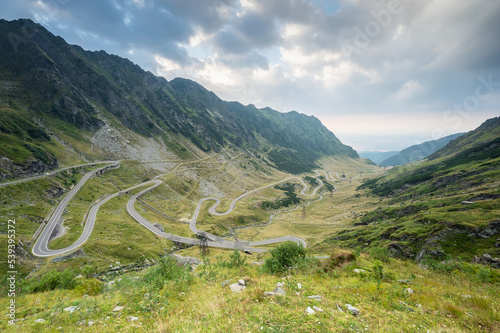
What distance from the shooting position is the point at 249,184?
636 ft

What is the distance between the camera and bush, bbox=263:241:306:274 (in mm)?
17094

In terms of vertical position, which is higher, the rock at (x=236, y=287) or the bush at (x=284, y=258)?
the rock at (x=236, y=287)

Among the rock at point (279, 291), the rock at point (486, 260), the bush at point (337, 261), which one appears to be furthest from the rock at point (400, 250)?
the rock at point (279, 291)

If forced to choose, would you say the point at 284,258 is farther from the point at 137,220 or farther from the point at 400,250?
the point at 137,220

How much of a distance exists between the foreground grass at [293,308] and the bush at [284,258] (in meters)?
4.29

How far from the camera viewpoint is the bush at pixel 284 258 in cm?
1709

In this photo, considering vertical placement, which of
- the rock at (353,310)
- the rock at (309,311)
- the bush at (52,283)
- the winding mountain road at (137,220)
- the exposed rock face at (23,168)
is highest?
the exposed rock face at (23,168)

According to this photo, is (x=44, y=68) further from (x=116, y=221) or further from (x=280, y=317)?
(x=280, y=317)

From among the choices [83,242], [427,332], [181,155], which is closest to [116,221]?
[83,242]

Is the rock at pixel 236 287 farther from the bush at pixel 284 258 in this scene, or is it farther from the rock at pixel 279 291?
the bush at pixel 284 258

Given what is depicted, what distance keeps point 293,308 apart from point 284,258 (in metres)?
10.9

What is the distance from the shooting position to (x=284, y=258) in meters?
18.8

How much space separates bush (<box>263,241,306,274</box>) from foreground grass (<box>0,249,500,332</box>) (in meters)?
4.29

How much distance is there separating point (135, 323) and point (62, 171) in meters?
125
